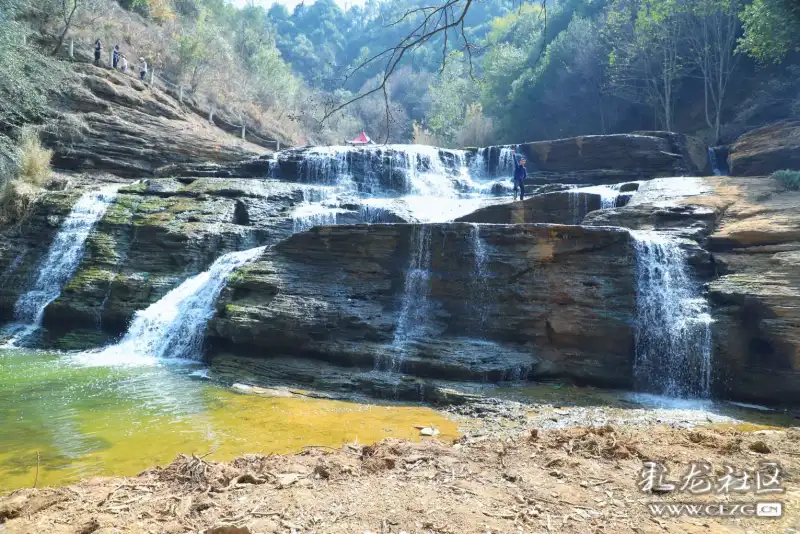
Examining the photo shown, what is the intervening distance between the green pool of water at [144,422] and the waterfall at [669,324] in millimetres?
4449

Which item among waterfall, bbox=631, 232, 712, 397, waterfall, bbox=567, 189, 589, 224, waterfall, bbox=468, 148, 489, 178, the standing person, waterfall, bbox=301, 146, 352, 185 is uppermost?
the standing person

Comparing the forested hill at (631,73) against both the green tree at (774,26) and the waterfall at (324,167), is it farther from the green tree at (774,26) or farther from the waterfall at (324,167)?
the waterfall at (324,167)

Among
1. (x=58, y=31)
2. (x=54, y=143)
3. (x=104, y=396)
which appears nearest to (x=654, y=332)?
(x=104, y=396)

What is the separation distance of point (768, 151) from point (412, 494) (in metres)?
16.8

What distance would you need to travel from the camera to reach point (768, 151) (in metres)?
15.0

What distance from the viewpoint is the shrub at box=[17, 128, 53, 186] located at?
53.7 ft

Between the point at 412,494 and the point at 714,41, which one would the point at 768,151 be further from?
the point at 412,494

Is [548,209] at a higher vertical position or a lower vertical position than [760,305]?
higher

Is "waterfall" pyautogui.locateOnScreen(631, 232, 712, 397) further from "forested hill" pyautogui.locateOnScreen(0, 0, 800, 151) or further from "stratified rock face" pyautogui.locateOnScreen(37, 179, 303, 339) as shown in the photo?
"stratified rock face" pyautogui.locateOnScreen(37, 179, 303, 339)

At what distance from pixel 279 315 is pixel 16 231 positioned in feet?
32.9

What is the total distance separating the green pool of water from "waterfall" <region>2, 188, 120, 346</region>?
4.33 metres

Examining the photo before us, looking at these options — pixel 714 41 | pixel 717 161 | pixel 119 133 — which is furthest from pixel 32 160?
pixel 714 41

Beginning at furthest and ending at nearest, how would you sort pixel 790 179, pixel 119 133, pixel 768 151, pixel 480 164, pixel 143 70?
pixel 143 70
pixel 480 164
pixel 119 133
pixel 768 151
pixel 790 179

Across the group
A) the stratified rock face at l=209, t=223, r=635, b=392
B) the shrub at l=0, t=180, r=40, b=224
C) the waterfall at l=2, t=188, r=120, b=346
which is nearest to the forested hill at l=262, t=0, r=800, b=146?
the stratified rock face at l=209, t=223, r=635, b=392
